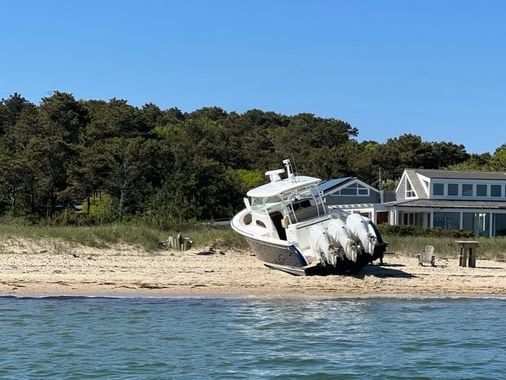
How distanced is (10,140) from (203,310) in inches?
1816

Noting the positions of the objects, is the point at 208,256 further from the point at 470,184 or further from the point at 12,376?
the point at 470,184

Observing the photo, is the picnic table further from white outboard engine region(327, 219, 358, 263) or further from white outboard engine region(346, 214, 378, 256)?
white outboard engine region(327, 219, 358, 263)

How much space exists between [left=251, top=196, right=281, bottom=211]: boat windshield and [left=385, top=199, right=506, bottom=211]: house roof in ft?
81.5

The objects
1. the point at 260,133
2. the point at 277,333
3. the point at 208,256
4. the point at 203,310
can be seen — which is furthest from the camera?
the point at 260,133

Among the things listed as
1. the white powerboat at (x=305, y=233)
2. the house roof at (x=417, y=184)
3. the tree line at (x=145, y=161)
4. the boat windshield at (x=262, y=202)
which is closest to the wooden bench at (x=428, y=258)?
the white powerboat at (x=305, y=233)

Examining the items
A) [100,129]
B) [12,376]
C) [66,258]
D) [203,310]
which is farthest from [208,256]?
[100,129]

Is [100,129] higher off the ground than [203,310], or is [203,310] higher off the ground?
[100,129]

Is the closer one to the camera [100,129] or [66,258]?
[66,258]

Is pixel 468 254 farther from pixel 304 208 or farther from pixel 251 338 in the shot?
pixel 251 338

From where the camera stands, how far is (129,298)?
20.2m

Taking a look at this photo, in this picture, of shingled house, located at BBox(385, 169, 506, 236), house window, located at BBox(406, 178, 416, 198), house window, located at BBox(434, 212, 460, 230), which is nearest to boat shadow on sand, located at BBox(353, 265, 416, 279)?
shingled house, located at BBox(385, 169, 506, 236)

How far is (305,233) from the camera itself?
75.1 ft

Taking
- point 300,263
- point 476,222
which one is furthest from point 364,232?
point 476,222

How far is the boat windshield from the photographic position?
79.5 ft
